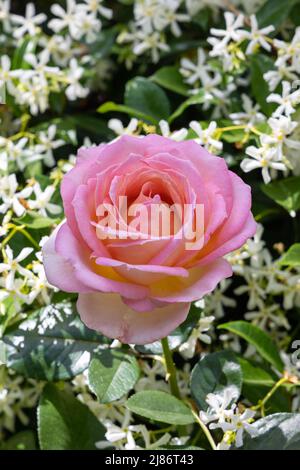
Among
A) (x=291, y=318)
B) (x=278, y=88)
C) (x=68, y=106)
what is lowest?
(x=291, y=318)

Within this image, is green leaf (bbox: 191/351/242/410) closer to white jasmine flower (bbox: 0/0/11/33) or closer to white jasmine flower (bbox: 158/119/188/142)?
white jasmine flower (bbox: 158/119/188/142)

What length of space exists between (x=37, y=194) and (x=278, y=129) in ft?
0.80

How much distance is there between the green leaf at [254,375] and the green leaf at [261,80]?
0.27 meters

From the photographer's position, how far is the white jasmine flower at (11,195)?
31.0 inches

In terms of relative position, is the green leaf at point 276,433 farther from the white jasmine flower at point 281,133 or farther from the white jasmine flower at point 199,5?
the white jasmine flower at point 199,5

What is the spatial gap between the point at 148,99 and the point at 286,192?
212 millimetres

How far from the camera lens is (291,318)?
3.00 ft

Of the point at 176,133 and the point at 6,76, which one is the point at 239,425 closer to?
the point at 176,133

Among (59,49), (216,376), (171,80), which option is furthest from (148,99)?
(216,376)

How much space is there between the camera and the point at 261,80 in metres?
0.90

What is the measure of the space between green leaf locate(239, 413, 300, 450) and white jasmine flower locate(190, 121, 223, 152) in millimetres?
273

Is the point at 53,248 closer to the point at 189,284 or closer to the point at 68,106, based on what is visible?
the point at 189,284

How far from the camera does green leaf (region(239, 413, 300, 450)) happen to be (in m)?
0.67

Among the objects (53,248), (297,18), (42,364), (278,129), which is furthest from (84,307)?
(297,18)
